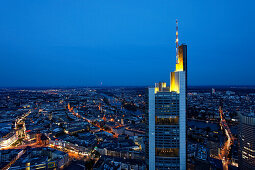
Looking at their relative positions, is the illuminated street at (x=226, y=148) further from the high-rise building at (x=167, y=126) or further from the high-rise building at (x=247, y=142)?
the high-rise building at (x=167, y=126)

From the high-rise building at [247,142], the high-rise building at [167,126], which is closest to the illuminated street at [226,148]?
the high-rise building at [247,142]

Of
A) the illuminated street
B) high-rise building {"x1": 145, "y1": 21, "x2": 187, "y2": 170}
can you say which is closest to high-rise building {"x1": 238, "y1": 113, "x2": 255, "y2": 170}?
the illuminated street

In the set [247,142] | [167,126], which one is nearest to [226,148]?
[247,142]

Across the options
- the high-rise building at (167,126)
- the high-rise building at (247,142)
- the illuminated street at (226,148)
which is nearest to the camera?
the high-rise building at (167,126)

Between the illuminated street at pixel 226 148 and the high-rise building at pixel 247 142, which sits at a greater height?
the high-rise building at pixel 247 142

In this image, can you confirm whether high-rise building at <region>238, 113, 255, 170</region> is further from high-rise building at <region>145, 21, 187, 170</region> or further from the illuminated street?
high-rise building at <region>145, 21, 187, 170</region>

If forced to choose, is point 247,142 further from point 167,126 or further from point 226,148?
point 226,148
